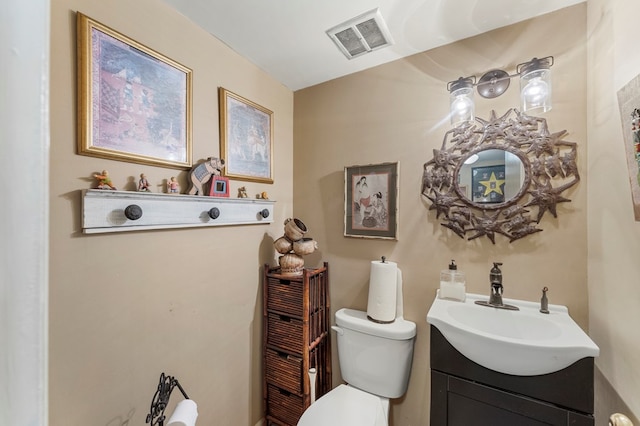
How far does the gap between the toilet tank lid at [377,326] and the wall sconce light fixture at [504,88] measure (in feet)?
3.65

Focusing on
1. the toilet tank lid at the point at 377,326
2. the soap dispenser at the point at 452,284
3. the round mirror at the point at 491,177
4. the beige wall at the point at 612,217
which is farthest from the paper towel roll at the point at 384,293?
the beige wall at the point at 612,217

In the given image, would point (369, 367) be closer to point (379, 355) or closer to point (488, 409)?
point (379, 355)

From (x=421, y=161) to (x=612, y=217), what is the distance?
773 millimetres

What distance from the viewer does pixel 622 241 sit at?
880mm

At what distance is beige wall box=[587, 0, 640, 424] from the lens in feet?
2.71

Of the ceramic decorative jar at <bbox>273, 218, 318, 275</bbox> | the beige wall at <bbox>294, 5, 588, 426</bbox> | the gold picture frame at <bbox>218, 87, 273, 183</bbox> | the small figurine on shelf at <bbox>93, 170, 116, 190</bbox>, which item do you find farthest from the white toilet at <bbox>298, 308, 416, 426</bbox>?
the small figurine on shelf at <bbox>93, 170, 116, 190</bbox>

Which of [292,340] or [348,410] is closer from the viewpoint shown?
[348,410]

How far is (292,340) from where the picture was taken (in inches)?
58.7

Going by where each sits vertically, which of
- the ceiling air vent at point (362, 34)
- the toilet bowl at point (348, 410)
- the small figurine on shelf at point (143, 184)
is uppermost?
the ceiling air vent at point (362, 34)

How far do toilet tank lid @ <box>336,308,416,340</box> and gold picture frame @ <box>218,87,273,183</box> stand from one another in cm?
98

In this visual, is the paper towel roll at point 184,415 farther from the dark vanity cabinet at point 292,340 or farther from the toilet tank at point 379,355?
the toilet tank at point 379,355

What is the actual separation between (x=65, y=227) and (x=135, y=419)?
2.64 ft

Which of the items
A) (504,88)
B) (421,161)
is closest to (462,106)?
(504,88)

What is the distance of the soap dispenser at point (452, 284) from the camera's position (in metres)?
1.26
